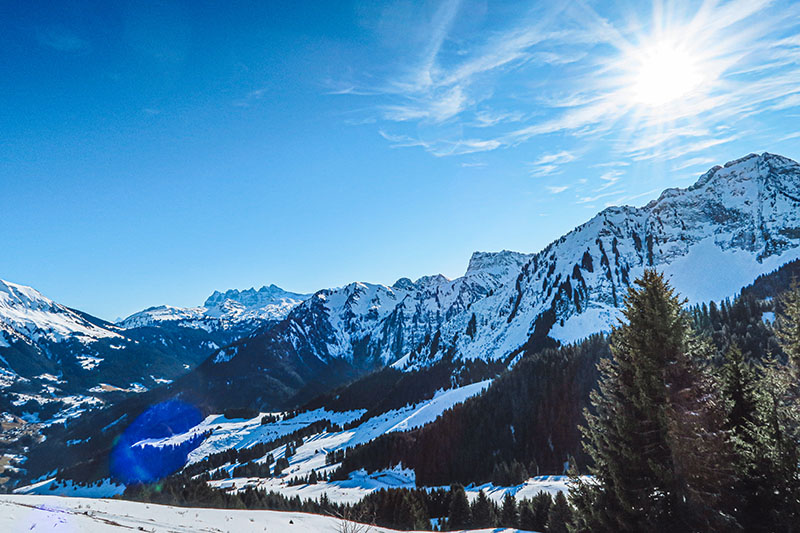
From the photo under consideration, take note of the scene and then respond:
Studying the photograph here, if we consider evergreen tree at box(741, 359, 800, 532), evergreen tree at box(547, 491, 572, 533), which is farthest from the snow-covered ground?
evergreen tree at box(547, 491, 572, 533)

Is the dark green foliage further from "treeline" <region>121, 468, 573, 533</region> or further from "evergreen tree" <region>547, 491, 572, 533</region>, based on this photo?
"evergreen tree" <region>547, 491, 572, 533</region>

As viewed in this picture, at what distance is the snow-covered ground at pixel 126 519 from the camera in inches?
527

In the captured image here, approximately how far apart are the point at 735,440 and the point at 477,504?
2354 inches

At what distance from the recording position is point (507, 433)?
141m

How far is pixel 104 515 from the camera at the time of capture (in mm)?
17391

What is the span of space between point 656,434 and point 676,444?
3.04 ft

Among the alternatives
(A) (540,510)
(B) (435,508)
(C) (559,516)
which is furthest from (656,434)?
(B) (435,508)

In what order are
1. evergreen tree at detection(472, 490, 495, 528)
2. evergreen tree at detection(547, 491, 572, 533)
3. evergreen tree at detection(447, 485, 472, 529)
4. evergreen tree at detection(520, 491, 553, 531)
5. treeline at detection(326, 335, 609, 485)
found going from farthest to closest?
treeline at detection(326, 335, 609, 485) < evergreen tree at detection(447, 485, 472, 529) < evergreen tree at detection(472, 490, 495, 528) < evergreen tree at detection(520, 491, 553, 531) < evergreen tree at detection(547, 491, 572, 533)

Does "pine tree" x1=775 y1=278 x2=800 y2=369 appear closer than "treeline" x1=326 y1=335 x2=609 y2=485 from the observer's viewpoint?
Yes

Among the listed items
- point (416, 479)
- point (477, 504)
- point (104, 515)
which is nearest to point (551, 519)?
point (477, 504)

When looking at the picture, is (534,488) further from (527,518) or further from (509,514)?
(527,518)

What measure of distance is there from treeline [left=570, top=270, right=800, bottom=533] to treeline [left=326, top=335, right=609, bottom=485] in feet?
379

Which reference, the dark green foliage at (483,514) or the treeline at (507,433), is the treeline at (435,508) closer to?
the dark green foliage at (483,514)

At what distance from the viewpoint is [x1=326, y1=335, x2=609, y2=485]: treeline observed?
130 metres
